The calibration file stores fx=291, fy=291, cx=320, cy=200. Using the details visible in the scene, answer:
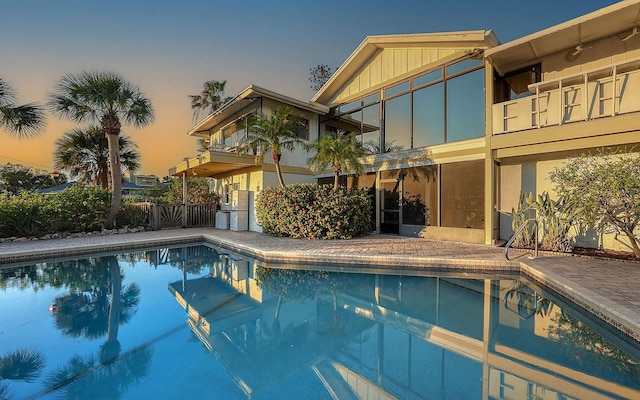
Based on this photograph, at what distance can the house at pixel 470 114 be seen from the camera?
7.61 metres

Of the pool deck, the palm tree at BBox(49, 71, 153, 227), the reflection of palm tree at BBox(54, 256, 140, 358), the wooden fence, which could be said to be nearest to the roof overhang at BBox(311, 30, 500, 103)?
the pool deck

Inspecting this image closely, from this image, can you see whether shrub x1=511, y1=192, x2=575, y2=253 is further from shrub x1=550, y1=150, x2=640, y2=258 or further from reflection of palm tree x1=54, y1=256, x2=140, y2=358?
reflection of palm tree x1=54, y1=256, x2=140, y2=358

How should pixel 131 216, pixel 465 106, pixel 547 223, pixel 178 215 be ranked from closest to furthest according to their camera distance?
1. pixel 547 223
2. pixel 465 106
3. pixel 131 216
4. pixel 178 215

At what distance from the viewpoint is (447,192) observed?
34.2 ft

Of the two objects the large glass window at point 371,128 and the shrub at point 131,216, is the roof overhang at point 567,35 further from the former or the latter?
the shrub at point 131,216

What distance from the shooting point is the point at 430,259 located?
7.68m

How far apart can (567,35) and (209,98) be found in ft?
67.5

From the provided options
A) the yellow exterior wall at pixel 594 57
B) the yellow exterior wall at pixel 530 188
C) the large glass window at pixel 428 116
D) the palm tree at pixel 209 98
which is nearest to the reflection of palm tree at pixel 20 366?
the large glass window at pixel 428 116

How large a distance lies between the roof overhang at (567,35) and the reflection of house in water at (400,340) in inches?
269

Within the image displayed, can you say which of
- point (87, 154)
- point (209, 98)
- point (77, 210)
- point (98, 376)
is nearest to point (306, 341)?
point (98, 376)

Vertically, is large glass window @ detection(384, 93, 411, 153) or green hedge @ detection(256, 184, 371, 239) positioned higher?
large glass window @ detection(384, 93, 411, 153)

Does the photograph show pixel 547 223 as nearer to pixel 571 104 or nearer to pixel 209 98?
pixel 571 104

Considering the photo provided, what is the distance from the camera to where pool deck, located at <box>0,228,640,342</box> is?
4.72 meters

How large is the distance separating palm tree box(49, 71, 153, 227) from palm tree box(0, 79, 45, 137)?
170cm
